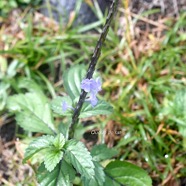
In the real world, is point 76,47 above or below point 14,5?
below

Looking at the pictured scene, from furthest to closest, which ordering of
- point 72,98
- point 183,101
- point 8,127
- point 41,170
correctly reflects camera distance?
point 8,127 → point 183,101 → point 72,98 → point 41,170

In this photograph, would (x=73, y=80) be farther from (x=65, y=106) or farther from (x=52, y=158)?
(x=52, y=158)

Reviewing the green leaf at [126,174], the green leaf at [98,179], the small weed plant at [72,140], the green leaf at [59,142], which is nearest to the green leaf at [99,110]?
the small weed plant at [72,140]

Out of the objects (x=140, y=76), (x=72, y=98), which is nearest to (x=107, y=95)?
(x=140, y=76)

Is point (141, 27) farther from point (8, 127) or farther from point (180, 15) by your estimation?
point (8, 127)

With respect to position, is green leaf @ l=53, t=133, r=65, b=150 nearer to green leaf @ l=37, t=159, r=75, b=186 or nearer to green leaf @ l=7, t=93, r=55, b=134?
green leaf @ l=37, t=159, r=75, b=186

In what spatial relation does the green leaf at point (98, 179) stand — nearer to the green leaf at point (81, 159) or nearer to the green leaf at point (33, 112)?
the green leaf at point (81, 159)
